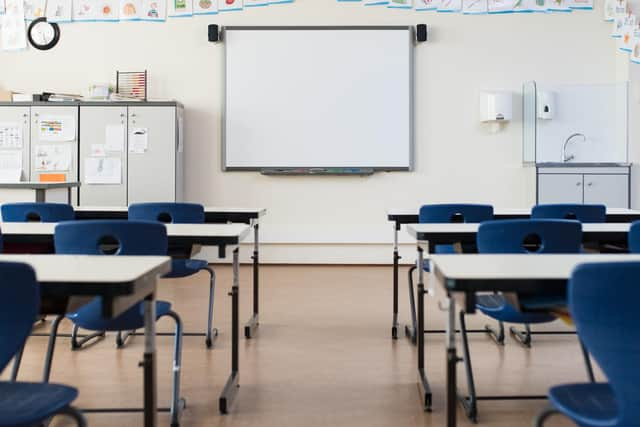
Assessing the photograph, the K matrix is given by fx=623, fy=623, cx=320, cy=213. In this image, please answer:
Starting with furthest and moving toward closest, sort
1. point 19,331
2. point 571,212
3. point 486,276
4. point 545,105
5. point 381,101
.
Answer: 1. point 381,101
2. point 545,105
3. point 571,212
4. point 486,276
5. point 19,331

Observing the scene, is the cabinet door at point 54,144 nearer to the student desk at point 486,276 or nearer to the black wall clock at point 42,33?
the black wall clock at point 42,33

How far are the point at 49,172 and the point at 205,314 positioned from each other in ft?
9.44

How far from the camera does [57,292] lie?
1.32 metres

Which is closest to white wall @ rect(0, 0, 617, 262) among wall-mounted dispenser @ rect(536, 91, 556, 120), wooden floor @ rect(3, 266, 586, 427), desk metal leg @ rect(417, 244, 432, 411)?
wall-mounted dispenser @ rect(536, 91, 556, 120)

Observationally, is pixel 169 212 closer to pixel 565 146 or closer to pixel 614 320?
pixel 614 320

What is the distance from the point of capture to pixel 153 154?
6.07 m

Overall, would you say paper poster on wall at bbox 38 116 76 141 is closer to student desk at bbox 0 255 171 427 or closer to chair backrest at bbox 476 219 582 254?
student desk at bbox 0 255 171 427

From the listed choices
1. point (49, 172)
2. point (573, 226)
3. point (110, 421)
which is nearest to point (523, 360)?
point (573, 226)

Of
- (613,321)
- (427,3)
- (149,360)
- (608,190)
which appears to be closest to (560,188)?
(608,190)

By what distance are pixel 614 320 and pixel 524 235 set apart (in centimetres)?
101

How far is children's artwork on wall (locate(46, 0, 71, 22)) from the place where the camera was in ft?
21.3

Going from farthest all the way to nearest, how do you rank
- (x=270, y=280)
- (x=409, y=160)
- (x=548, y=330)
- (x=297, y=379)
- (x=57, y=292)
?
1. (x=409, y=160)
2. (x=270, y=280)
3. (x=548, y=330)
4. (x=297, y=379)
5. (x=57, y=292)

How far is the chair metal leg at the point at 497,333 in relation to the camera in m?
3.40

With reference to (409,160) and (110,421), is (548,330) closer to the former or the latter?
(110,421)
